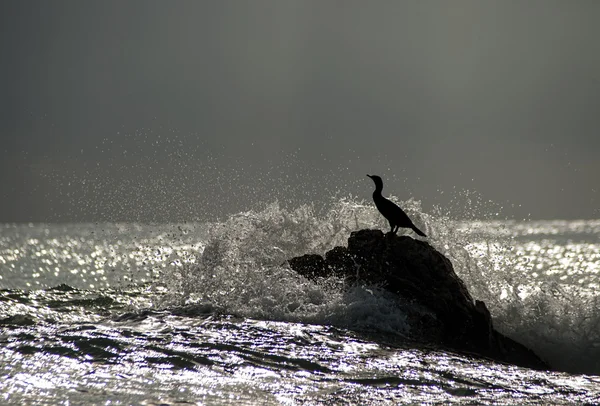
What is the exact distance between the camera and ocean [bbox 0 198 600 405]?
814 cm

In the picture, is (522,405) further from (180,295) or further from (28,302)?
(28,302)

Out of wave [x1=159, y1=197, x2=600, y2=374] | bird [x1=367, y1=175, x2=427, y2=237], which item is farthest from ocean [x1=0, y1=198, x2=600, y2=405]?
bird [x1=367, y1=175, x2=427, y2=237]

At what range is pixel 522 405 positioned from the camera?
7.79m

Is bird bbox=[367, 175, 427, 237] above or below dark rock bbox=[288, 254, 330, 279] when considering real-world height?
above

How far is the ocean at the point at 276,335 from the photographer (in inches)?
320

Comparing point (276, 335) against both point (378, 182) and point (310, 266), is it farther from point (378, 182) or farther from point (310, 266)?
point (378, 182)

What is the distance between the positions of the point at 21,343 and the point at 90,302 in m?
5.01

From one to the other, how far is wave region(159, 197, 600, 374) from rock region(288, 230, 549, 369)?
32 centimetres

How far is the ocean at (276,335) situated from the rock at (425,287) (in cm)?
41

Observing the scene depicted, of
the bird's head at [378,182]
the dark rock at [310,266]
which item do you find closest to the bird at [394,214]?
the bird's head at [378,182]

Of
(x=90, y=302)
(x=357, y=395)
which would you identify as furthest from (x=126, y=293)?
(x=357, y=395)

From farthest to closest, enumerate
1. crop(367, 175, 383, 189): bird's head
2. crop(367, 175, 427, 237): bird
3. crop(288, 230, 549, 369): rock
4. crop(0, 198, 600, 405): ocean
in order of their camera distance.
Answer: crop(367, 175, 383, 189): bird's head < crop(367, 175, 427, 237): bird < crop(288, 230, 549, 369): rock < crop(0, 198, 600, 405): ocean

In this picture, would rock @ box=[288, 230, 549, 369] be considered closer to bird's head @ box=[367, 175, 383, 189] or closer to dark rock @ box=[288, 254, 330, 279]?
dark rock @ box=[288, 254, 330, 279]

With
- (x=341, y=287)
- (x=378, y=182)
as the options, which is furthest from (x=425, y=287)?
(x=378, y=182)
